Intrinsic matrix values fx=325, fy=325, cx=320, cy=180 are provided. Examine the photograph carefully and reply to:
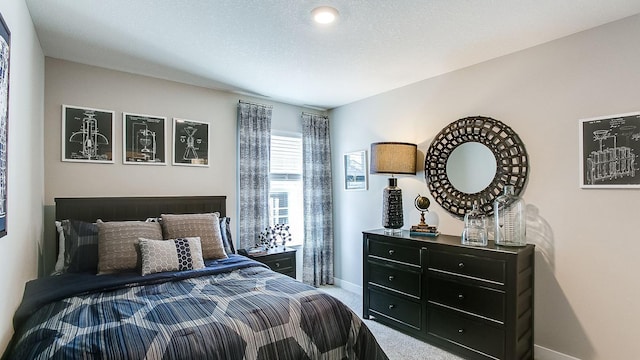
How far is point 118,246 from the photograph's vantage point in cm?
249

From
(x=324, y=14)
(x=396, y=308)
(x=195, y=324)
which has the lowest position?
(x=396, y=308)

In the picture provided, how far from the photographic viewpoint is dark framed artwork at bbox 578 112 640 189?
219 centimetres

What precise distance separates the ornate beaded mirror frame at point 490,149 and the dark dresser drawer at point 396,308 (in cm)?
96

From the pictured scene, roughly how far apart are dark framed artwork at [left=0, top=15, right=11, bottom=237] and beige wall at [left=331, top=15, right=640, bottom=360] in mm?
3224

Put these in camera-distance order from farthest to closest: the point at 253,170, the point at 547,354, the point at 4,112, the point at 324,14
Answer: the point at 253,170, the point at 547,354, the point at 324,14, the point at 4,112

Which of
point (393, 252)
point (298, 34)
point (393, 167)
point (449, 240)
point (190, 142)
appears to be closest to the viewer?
point (298, 34)

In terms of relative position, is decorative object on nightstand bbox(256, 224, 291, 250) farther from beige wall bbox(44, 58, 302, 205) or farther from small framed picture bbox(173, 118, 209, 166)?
small framed picture bbox(173, 118, 209, 166)

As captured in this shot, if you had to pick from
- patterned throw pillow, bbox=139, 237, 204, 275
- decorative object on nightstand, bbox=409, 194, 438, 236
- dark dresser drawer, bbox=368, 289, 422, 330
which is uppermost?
decorative object on nightstand, bbox=409, 194, 438, 236

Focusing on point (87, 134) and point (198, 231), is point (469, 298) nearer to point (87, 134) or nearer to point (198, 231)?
point (198, 231)

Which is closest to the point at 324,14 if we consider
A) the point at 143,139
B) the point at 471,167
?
the point at 471,167

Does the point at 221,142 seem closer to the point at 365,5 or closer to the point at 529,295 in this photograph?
the point at 365,5

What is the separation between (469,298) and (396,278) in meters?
0.69

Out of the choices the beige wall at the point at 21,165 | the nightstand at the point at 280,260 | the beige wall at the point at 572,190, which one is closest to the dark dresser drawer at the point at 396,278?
the beige wall at the point at 572,190

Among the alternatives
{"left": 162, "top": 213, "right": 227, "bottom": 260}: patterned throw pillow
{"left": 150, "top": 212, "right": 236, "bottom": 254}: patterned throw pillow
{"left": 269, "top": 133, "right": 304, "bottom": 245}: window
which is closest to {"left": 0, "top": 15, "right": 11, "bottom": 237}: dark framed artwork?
{"left": 162, "top": 213, "right": 227, "bottom": 260}: patterned throw pillow
